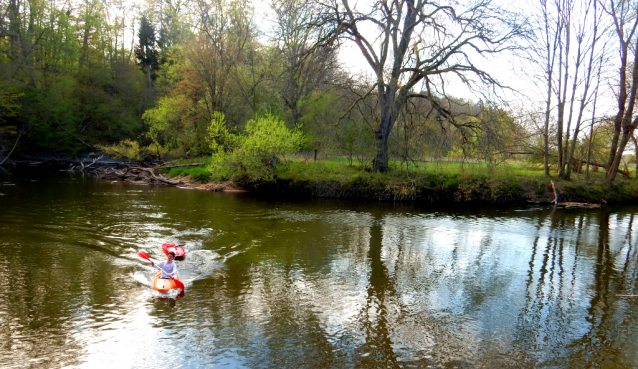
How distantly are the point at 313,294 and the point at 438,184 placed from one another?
1603 centimetres

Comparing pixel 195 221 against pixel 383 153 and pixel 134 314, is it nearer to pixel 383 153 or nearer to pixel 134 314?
pixel 134 314

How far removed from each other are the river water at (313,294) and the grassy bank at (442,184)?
6324 millimetres

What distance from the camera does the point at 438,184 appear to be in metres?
22.7

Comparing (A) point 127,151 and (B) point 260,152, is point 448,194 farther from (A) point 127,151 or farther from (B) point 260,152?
(A) point 127,151

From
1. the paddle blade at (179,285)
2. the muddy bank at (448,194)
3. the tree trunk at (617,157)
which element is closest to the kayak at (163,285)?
the paddle blade at (179,285)

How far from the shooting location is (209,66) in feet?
97.1

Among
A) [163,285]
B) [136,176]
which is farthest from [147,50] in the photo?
[163,285]

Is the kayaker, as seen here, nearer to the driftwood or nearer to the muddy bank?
the muddy bank

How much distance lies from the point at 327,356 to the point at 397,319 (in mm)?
1760

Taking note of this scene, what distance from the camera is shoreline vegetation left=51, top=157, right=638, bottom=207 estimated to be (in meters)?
22.3

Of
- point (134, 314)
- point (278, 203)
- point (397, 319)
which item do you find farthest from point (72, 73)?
point (397, 319)

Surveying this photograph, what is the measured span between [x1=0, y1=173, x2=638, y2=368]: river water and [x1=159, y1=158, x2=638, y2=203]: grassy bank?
6324mm

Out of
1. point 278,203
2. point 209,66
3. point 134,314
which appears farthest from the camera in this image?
point 209,66

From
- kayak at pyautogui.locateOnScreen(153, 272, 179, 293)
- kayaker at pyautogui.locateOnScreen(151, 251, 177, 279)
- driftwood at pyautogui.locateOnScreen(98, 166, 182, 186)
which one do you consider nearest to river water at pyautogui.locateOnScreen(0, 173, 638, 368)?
kayak at pyautogui.locateOnScreen(153, 272, 179, 293)
